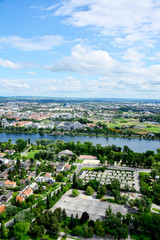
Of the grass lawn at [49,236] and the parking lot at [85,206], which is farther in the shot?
the parking lot at [85,206]

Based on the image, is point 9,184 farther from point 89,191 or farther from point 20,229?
point 89,191

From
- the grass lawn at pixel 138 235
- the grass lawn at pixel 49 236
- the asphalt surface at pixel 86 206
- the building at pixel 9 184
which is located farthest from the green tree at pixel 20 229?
the building at pixel 9 184

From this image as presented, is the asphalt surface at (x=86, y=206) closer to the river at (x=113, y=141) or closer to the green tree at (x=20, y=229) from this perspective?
the green tree at (x=20, y=229)

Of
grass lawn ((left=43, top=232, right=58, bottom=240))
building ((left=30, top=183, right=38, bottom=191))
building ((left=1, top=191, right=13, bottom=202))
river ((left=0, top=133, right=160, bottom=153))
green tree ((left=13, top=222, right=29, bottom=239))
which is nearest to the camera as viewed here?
green tree ((left=13, top=222, right=29, bottom=239))

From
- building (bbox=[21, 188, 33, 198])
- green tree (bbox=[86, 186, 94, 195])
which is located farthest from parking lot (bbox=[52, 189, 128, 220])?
building (bbox=[21, 188, 33, 198])

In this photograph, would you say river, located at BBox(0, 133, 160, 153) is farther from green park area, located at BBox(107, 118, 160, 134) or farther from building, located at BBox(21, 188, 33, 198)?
building, located at BBox(21, 188, 33, 198)

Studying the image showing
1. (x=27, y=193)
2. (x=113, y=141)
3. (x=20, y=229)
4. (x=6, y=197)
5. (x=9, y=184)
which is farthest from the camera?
(x=113, y=141)

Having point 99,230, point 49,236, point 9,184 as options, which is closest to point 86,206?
point 99,230

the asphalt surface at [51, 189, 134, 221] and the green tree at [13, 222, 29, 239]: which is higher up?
the green tree at [13, 222, 29, 239]
